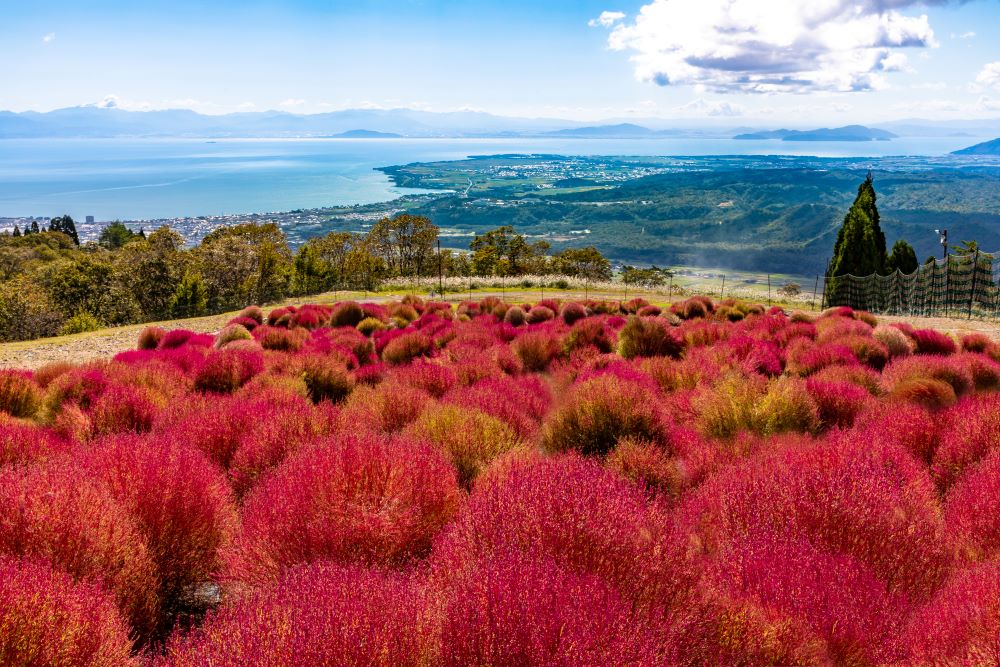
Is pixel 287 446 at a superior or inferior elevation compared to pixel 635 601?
inferior

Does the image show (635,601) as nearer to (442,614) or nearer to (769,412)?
(442,614)

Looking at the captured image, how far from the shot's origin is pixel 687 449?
596 centimetres

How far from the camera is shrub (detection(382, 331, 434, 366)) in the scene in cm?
1248

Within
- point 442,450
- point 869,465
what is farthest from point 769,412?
point 442,450

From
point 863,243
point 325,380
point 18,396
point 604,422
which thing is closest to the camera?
point 604,422

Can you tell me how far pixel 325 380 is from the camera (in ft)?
29.9

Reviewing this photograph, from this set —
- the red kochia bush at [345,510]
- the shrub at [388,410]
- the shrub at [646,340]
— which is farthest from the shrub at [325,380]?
the shrub at [646,340]

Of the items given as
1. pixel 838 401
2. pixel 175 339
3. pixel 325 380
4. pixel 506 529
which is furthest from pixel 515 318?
pixel 506 529

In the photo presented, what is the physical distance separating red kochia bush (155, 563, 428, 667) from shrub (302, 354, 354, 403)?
6776 millimetres

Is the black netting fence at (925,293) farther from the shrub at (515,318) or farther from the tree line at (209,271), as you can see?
the tree line at (209,271)

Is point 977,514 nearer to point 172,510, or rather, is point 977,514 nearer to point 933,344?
point 172,510

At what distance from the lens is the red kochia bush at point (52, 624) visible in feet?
7.25

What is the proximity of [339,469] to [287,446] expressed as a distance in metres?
1.75

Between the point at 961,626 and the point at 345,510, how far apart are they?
327cm
